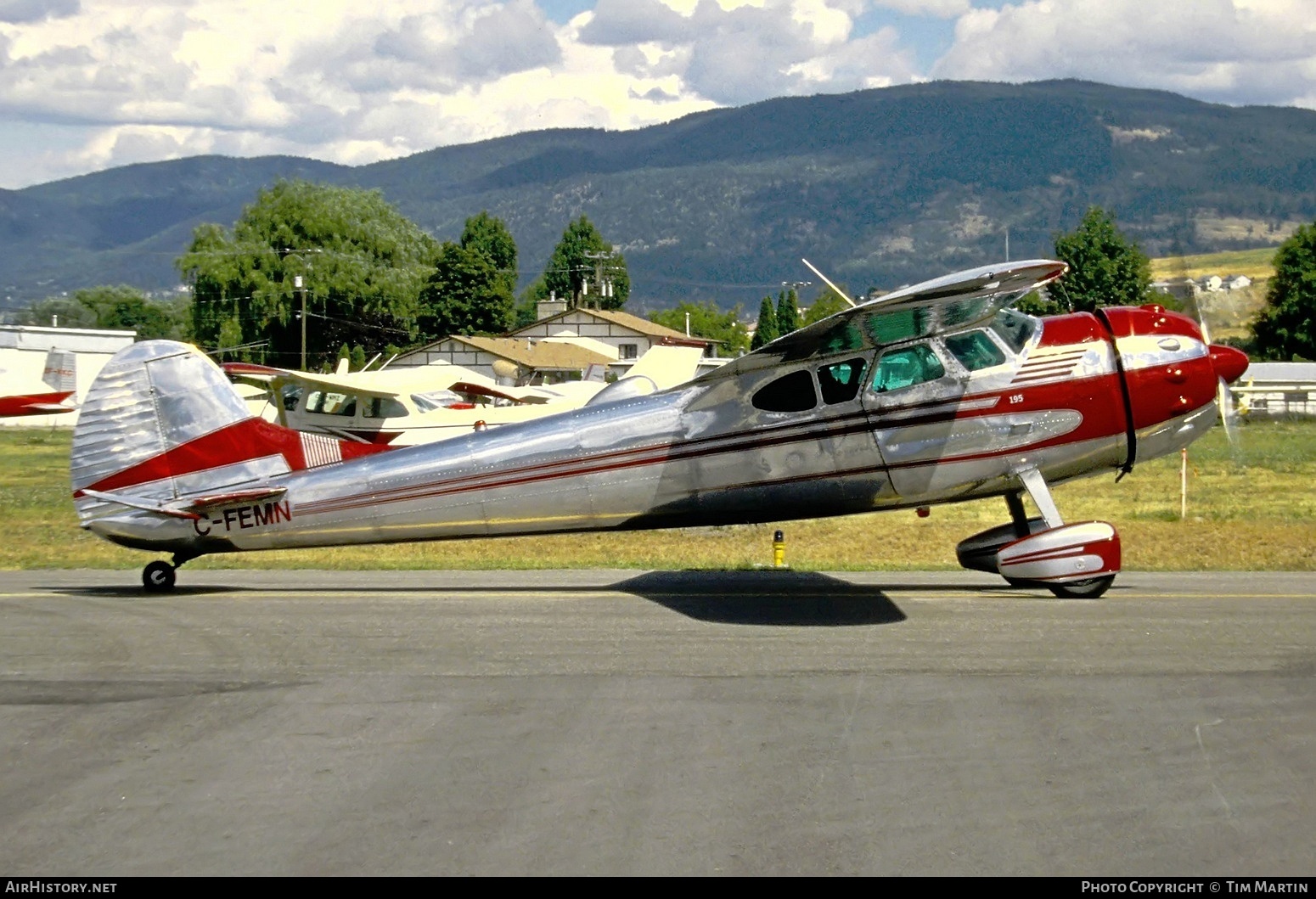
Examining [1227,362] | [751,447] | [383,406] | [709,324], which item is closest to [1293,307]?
[383,406]

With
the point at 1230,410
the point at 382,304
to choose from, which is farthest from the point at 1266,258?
the point at 1230,410

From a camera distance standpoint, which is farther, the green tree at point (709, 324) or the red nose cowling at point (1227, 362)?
the green tree at point (709, 324)

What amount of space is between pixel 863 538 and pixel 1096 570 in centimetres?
1078

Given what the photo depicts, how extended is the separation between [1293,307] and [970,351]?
263ft

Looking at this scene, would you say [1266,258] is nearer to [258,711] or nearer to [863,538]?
[863,538]

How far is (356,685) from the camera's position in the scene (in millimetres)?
9336

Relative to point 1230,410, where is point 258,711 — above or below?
below

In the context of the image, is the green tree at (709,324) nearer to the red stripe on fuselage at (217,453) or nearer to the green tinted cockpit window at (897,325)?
the red stripe on fuselage at (217,453)

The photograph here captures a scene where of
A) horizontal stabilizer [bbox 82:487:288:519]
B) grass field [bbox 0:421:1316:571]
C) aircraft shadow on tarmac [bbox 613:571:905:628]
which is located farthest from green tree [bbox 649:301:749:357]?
horizontal stabilizer [bbox 82:487:288:519]

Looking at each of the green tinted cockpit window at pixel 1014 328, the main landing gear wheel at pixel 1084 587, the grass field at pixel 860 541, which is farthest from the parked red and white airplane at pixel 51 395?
the main landing gear wheel at pixel 1084 587

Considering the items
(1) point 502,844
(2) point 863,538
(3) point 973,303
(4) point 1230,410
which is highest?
(3) point 973,303

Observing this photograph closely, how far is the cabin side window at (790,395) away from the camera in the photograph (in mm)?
12656

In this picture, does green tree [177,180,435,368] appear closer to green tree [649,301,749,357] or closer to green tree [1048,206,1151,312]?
green tree [649,301,749,357]

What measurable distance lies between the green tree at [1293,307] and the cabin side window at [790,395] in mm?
76702
